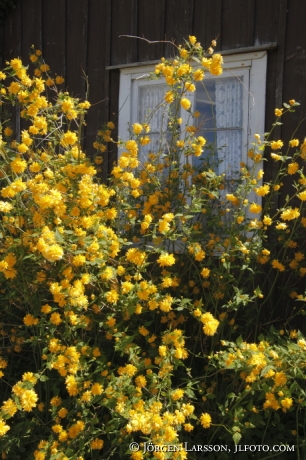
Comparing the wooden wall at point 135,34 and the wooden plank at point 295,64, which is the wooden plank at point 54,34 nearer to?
the wooden wall at point 135,34

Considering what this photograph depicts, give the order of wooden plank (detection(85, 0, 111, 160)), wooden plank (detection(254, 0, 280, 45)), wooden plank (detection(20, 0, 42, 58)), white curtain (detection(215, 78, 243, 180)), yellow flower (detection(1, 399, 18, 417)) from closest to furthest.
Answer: yellow flower (detection(1, 399, 18, 417))
wooden plank (detection(254, 0, 280, 45))
white curtain (detection(215, 78, 243, 180))
wooden plank (detection(85, 0, 111, 160))
wooden plank (detection(20, 0, 42, 58))

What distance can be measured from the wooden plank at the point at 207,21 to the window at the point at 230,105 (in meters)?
0.22

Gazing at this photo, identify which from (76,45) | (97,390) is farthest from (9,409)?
(76,45)

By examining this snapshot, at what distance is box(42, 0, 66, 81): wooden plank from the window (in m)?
0.92

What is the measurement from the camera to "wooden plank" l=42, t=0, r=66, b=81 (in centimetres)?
499

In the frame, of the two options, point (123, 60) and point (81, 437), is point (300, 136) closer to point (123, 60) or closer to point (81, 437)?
point (123, 60)

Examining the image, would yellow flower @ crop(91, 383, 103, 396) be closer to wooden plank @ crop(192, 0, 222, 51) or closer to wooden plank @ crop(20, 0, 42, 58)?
wooden plank @ crop(192, 0, 222, 51)

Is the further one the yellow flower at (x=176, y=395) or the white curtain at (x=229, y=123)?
the white curtain at (x=229, y=123)

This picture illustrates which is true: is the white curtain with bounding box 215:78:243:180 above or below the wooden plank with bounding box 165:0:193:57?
below

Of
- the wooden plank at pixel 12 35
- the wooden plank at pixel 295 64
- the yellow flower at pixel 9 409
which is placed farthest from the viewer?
the wooden plank at pixel 12 35

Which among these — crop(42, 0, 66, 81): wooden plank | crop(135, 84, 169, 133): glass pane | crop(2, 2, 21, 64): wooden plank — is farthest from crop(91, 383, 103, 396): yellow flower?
crop(2, 2, 21, 64): wooden plank

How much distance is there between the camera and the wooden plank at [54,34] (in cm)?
499

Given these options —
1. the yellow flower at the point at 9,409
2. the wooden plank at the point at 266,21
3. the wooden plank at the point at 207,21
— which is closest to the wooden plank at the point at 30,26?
the wooden plank at the point at 207,21

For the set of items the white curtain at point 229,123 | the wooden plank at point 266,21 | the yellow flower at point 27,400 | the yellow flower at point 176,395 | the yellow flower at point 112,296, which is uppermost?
the wooden plank at point 266,21
